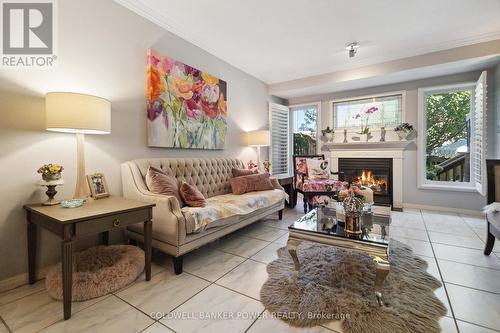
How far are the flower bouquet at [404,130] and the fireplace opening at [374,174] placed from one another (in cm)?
48

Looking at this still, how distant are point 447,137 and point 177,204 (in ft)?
15.5

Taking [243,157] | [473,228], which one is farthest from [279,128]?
[473,228]

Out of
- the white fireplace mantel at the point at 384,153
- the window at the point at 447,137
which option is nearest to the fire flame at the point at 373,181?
the white fireplace mantel at the point at 384,153

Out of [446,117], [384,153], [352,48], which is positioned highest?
[352,48]

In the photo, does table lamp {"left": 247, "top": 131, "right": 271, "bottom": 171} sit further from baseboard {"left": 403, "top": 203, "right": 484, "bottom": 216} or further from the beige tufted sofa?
baseboard {"left": 403, "top": 203, "right": 484, "bottom": 216}

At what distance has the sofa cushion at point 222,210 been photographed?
6.35 ft

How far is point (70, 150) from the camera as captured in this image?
1.99 meters

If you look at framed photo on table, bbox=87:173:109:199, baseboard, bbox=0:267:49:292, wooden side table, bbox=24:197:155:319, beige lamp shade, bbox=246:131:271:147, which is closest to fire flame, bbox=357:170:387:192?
beige lamp shade, bbox=246:131:271:147

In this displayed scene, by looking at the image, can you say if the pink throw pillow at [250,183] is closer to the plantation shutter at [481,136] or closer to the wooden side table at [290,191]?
the wooden side table at [290,191]

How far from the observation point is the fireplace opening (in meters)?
4.27

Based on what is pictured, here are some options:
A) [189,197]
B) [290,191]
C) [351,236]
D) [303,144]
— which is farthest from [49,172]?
[303,144]

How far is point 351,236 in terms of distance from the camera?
1593 mm

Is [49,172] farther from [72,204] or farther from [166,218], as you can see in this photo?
[166,218]

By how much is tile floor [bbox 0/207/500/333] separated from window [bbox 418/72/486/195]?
1.89 metres
